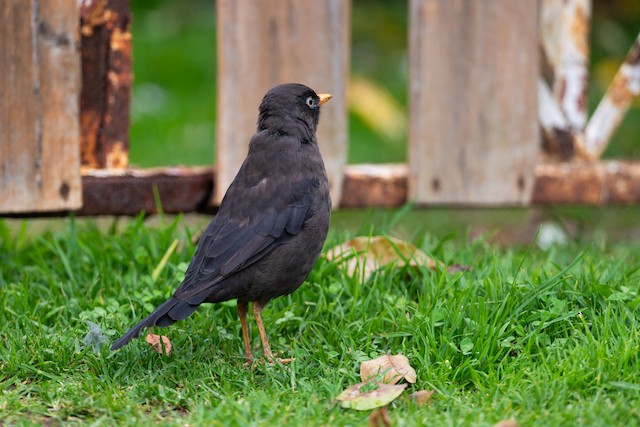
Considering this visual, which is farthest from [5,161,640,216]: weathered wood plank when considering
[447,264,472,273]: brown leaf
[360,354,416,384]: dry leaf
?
[360,354,416,384]: dry leaf

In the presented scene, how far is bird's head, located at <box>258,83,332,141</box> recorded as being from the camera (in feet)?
13.5

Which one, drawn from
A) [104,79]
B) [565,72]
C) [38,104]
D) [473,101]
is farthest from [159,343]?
[565,72]

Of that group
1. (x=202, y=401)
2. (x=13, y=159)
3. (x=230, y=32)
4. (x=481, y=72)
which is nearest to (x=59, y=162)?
(x=13, y=159)

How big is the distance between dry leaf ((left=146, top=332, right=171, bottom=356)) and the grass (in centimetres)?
4

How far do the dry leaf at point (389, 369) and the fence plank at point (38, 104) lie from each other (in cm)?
203

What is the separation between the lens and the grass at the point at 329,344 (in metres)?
3.23

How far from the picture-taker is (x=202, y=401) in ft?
11.0

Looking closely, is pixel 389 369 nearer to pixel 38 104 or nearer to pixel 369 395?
pixel 369 395

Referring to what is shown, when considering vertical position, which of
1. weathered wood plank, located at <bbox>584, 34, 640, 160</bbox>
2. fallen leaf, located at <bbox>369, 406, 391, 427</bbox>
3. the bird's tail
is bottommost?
fallen leaf, located at <bbox>369, 406, 391, 427</bbox>

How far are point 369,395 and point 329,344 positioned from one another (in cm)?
55

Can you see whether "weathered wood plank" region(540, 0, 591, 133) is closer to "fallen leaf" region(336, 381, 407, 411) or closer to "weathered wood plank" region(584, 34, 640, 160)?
"weathered wood plank" region(584, 34, 640, 160)

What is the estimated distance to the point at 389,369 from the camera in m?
3.46

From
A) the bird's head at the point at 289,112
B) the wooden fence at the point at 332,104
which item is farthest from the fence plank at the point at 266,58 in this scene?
the bird's head at the point at 289,112

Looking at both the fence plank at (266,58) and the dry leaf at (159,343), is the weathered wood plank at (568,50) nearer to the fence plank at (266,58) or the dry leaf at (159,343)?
the fence plank at (266,58)
